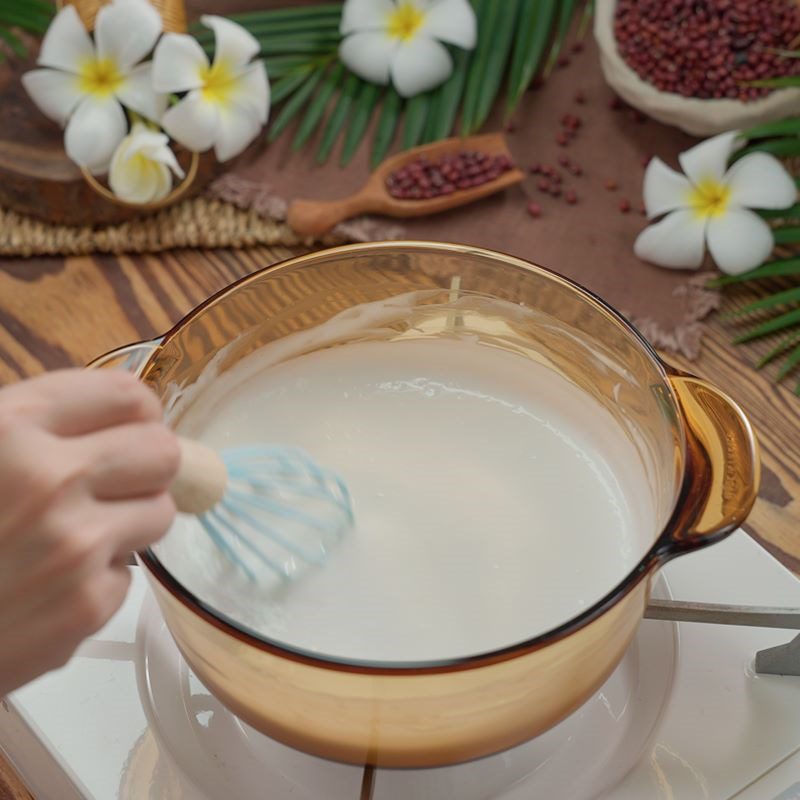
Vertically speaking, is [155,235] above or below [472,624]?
below

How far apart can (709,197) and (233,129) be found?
1.33ft

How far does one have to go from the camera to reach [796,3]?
1.08 metres

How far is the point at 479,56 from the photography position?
1.12 m

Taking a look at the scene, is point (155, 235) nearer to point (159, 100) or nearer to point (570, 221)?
point (159, 100)

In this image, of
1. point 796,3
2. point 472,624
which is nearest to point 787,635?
point 472,624

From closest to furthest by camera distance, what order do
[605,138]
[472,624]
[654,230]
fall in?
[472,624], [654,230], [605,138]

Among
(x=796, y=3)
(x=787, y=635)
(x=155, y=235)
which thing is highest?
(x=796, y=3)

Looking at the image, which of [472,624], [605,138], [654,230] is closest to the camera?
[472,624]

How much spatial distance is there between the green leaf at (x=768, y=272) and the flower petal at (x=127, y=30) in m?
0.51

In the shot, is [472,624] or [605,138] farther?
[605,138]

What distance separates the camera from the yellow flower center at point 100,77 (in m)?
1.03

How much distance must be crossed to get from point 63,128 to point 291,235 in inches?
8.8

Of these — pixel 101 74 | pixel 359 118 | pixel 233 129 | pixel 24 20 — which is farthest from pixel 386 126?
pixel 24 20

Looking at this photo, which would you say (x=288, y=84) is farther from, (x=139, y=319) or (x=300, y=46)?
(x=139, y=319)
